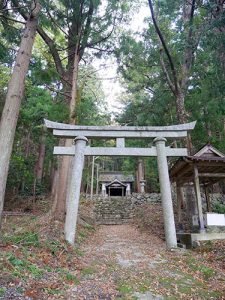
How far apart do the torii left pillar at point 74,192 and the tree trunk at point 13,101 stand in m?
2.13

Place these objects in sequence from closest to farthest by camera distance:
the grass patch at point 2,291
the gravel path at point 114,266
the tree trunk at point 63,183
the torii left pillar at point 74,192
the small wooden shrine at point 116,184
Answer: the grass patch at point 2,291 < the gravel path at point 114,266 < the torii left pillar at point 74,192 < the tree trunk at point 63,183 < the small wooden shrine at point 116,184

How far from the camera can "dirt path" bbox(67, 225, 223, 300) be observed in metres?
3.83

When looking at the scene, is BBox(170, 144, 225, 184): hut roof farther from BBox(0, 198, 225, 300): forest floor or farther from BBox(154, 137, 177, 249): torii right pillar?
BBox(0, 198, 225, 300): forest floor

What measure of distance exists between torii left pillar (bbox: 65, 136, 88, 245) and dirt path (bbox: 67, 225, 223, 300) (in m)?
0.75

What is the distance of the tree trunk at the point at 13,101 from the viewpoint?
5.31 metres

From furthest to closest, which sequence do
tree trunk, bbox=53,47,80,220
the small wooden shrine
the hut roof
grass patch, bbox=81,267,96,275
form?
the small wooden shrine
tree trunk, bbox=53,47,80,220
the hut roof
grass patch, bbox=81,267,96,275

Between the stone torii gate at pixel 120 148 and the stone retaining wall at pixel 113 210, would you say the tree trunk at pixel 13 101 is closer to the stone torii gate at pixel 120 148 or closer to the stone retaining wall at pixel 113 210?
the stone torii gate at pixel 120 148

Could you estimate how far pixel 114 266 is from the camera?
532 cm

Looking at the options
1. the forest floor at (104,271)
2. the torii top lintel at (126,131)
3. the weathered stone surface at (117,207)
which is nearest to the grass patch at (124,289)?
the forest floor at (104,271)

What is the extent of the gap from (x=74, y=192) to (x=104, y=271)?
2736 millimetres

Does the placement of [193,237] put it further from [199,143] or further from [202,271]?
[199,143]

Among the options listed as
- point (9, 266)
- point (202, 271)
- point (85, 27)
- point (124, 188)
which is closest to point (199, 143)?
point (85, 27)

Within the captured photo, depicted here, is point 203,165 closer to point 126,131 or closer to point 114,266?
point 126,131

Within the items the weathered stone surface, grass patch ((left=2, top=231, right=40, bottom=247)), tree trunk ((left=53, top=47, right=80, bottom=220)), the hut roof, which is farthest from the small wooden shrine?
grass patch ((left=2, top=231, right=40, bottom=247))
